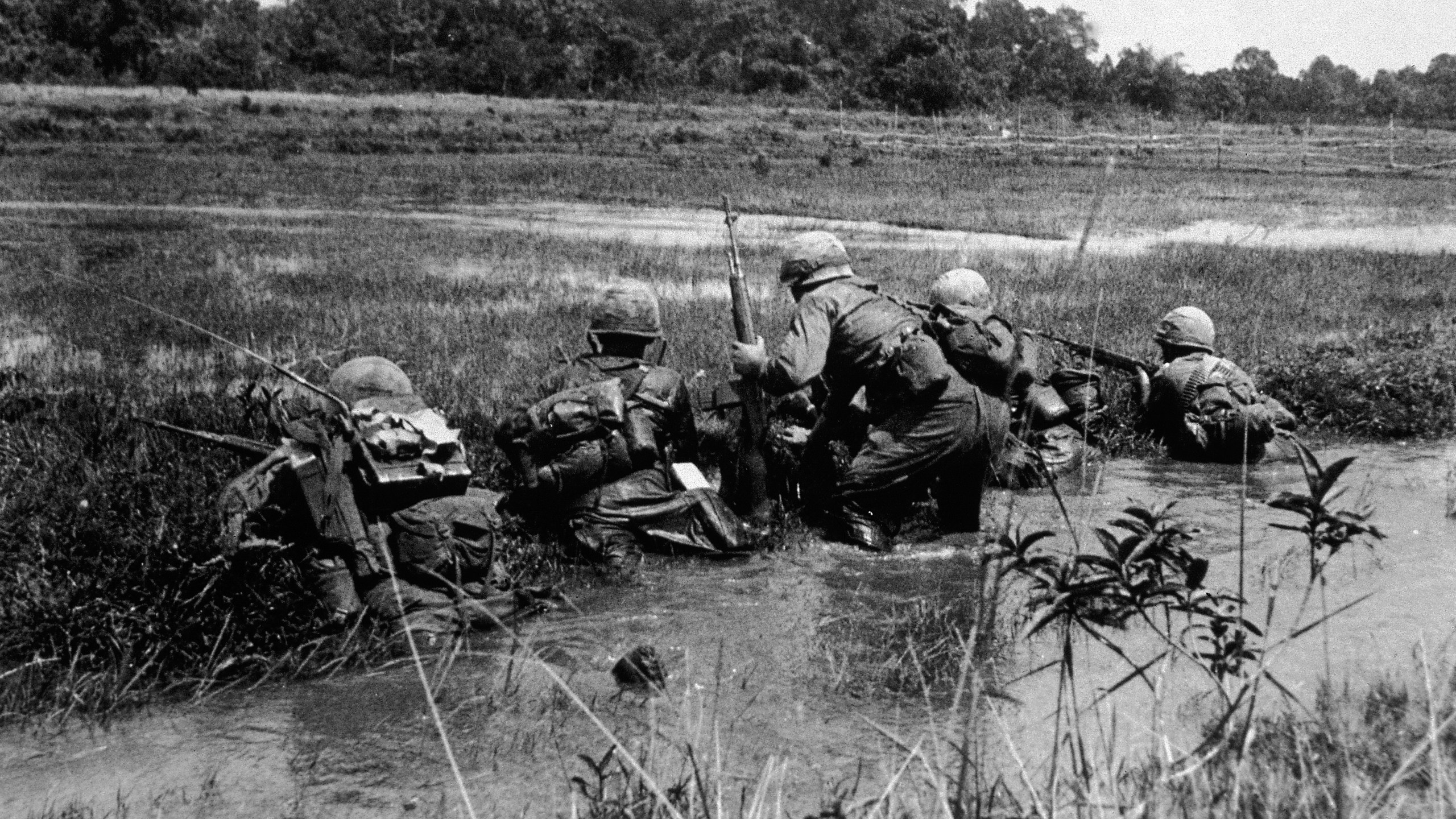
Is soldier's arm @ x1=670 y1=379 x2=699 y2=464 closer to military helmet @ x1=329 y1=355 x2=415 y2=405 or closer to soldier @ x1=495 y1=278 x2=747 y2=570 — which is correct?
soldier @ x1=495 y1=278 x2=747 y2=570

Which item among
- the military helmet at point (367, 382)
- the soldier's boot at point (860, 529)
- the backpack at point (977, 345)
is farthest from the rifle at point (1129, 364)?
the military helmet at point (367, 382)

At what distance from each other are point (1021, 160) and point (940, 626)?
32713 mm

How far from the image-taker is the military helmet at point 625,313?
7.45 meters

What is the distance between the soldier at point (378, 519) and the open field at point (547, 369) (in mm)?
211

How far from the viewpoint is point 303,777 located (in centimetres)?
452

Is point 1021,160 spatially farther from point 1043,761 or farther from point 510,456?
point 1043,761

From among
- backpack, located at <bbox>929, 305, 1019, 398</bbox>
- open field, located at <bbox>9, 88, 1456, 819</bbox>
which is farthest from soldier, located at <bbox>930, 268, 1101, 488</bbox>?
open field, located at <bbox>9, 88, 1456, 819</bbox>

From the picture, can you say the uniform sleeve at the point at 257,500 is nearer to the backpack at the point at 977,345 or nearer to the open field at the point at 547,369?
the open field at the point at 547,369

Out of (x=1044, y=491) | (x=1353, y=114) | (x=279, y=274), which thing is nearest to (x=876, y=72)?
(x=1353, y=114)

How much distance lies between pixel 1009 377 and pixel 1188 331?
356cm

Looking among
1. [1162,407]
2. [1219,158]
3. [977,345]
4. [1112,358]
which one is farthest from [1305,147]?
[977,345]

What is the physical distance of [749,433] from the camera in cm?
773

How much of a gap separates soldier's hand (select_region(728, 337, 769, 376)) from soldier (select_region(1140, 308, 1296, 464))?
3.45m

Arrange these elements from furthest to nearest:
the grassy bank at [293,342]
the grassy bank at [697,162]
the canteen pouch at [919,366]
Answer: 1. the grassy bank at [697,162]
2. the canteen pouch at [919,366]
3. the grassy bank at [293,342]
